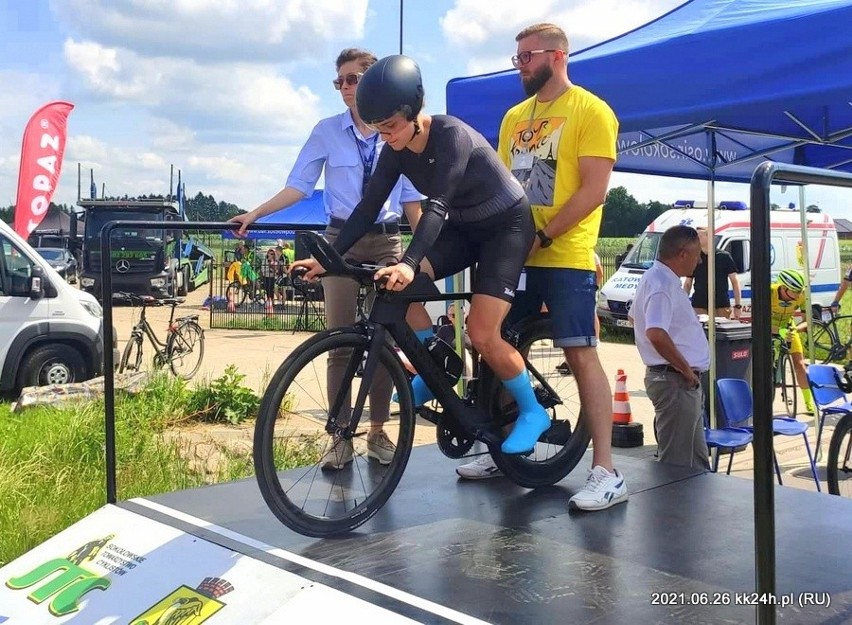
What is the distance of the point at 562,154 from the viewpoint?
3.26 m

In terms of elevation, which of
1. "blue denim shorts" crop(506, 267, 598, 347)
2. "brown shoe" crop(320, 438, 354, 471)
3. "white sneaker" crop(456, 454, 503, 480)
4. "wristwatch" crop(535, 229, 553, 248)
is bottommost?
"white sneaker" crop(456, 454, 503, 480)

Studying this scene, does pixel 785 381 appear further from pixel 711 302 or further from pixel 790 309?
pixel 711 302

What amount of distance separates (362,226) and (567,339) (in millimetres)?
905

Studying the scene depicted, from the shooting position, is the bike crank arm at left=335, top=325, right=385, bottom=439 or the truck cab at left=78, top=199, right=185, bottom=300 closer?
the bike crank arm at left=335, top=325, right=385, bottom=439

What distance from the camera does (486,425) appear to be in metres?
3.24

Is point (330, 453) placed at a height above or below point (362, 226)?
below

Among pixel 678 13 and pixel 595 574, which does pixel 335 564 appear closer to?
pixel 595 574

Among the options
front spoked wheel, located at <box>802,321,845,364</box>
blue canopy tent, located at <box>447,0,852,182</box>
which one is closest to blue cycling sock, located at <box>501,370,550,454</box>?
blue canopy tent, located at <box>447,0,852,182</box>

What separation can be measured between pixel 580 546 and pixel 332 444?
3.14ft

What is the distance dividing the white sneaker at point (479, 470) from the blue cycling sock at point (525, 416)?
A: 53cm

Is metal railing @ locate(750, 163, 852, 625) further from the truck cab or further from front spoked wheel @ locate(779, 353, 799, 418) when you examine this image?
the truck cab

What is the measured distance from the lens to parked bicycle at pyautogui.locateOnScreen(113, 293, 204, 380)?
1034cm

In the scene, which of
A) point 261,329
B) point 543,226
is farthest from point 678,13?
point 261,329

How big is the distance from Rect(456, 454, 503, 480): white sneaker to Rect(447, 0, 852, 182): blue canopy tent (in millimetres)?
1866
